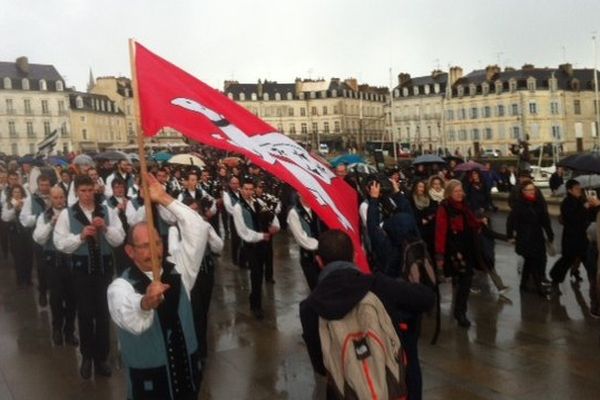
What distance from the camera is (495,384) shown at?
18.1 feet

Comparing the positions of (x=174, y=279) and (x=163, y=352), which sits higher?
(x=174, y=279)

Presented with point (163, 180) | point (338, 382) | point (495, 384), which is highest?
point (163, 180)

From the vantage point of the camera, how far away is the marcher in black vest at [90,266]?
20.0 ft

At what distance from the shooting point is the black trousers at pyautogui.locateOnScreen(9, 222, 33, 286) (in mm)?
10391

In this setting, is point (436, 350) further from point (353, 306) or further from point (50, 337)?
point (50, 337)

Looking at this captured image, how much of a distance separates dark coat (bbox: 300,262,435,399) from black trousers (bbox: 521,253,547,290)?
17.6ft

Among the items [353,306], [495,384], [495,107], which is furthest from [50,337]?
[495,107]

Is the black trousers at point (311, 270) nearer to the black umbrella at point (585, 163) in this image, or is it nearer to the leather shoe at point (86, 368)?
the leather shoe at point (86, 368)

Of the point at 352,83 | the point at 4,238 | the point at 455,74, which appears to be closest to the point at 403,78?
the point at 455,74

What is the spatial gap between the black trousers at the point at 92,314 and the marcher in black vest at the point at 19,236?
377cm

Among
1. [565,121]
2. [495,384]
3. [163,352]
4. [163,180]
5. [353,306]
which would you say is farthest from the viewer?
[565,121]

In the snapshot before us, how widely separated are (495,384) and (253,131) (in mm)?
3042

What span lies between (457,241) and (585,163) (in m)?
2.24

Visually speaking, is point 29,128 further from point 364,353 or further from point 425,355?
point 364,353
